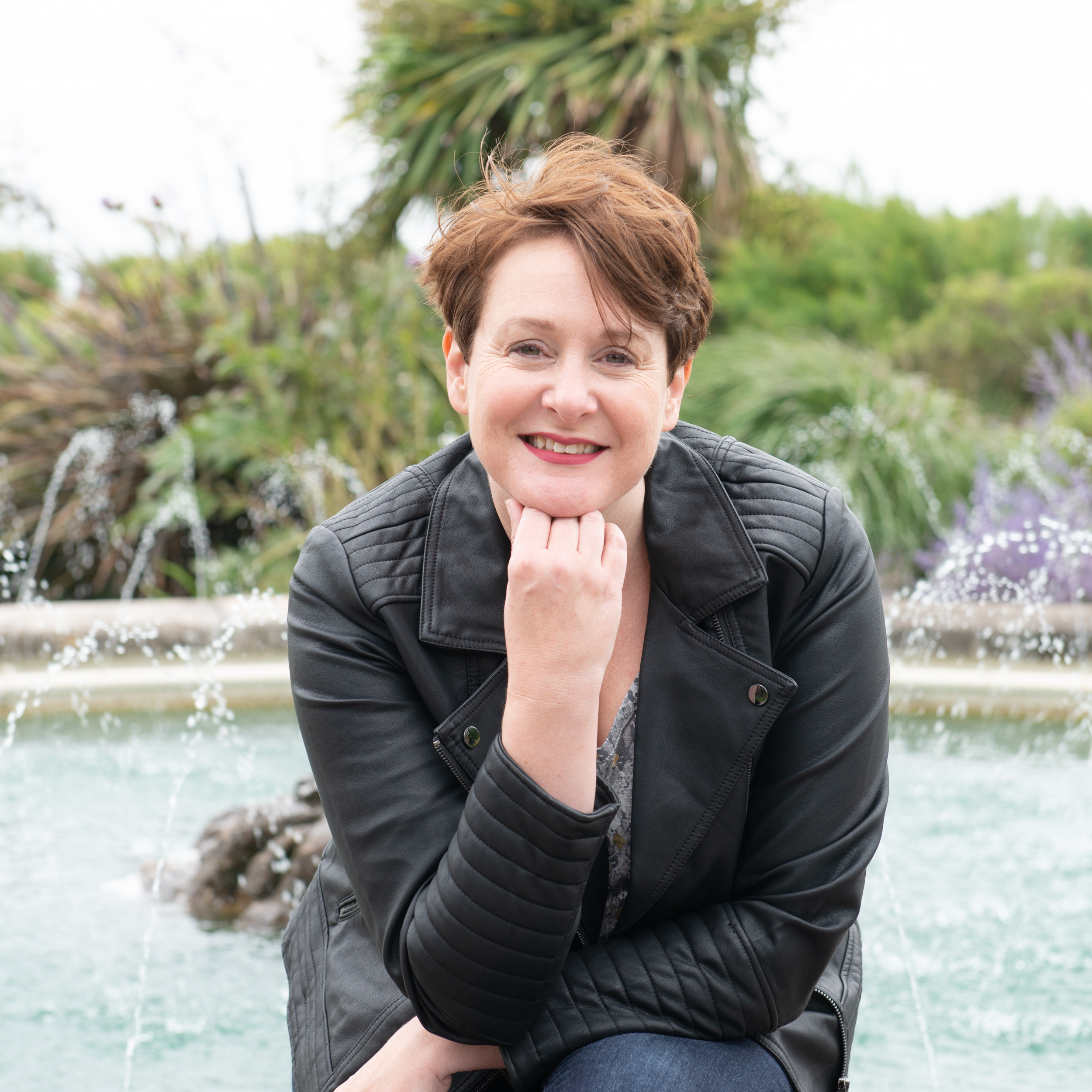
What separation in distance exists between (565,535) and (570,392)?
179 mm

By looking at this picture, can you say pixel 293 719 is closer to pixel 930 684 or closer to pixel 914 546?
pixel 930 684

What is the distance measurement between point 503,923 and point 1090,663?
4.06 m

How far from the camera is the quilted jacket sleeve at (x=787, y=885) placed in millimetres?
1343

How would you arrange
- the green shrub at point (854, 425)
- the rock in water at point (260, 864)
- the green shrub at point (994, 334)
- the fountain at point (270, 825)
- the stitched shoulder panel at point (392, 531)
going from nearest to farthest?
the stitched shoulder panel at point (392, 531), the fountain at point (270, 825), the rock in water at point (260, 864), the green shrub at point (854, 425), the green shrub at point (994, 334)

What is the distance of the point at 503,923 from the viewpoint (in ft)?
4.19

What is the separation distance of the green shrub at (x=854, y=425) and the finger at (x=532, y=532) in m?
5.02

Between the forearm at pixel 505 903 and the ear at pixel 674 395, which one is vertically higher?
the ear at pixel 674 395

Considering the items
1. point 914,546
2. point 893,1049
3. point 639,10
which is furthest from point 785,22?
point 893,1049

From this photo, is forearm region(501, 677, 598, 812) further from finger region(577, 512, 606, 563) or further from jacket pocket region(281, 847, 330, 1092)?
jacket pocket region(281, 847, 330, 1092)

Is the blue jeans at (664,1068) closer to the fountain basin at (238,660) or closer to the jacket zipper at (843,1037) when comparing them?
the jacket zipper at (843,1037)

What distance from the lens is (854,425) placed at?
689 centimetres

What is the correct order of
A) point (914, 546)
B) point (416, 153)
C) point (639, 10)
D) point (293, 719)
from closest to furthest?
1. point (293, 719)
2. point (914, 546)
3. point (639, 10)
4. point (416, 153)

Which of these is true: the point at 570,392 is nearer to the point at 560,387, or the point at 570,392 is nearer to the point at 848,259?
the point at 560,387

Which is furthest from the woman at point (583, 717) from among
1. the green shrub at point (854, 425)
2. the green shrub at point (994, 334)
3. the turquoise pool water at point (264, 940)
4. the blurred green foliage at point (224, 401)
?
the green shrub at point (994, 334)
